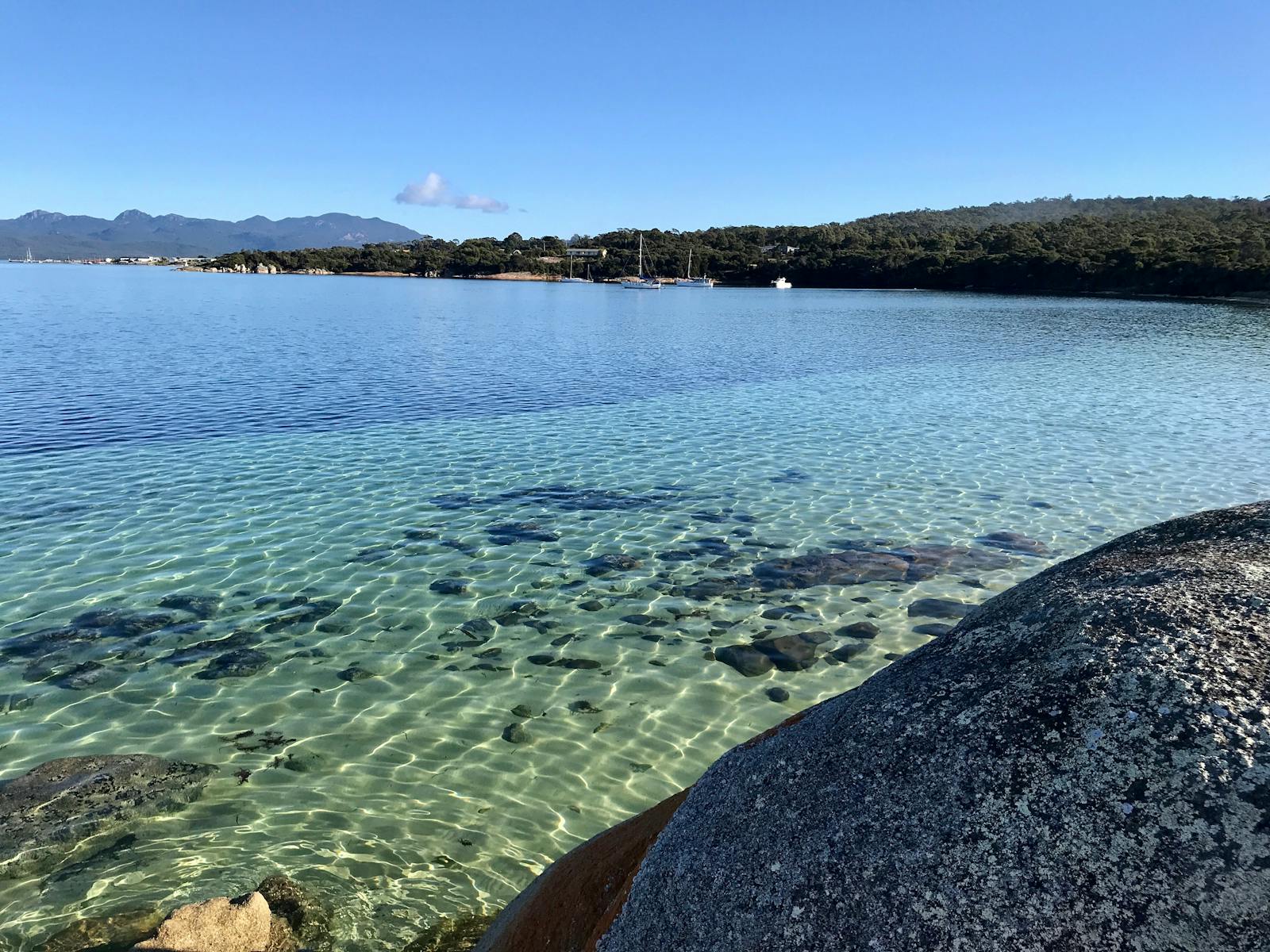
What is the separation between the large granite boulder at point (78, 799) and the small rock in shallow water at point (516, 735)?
2.16 meters

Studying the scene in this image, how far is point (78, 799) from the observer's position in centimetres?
551

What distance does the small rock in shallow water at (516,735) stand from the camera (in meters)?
6.45

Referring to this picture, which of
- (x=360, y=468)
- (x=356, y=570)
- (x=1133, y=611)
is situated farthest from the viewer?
(x=360, y=468)

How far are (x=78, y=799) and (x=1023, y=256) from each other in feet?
410

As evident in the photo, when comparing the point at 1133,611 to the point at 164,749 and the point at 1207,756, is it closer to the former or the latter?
the point at 1207,756

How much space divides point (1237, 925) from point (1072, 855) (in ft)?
0.86

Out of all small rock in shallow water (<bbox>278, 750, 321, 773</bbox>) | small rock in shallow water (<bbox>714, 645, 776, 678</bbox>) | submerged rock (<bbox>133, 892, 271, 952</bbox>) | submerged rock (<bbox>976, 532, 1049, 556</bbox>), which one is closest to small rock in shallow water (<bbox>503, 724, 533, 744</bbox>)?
small rock in shallow water (<bbox>278, 750, 321, 773</bbox>)

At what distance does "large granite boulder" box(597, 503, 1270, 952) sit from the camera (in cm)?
145

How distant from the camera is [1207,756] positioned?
151cm

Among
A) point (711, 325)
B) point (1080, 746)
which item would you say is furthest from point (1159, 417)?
point (711, 325)

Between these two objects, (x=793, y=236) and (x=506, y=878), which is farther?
(x=793, y=236)

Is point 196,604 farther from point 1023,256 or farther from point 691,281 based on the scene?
point 691,281

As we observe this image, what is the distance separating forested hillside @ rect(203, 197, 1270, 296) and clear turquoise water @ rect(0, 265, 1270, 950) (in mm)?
71614

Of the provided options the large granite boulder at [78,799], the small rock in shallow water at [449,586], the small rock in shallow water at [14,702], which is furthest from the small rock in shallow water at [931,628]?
the small rock in shallow water at [14,702]
